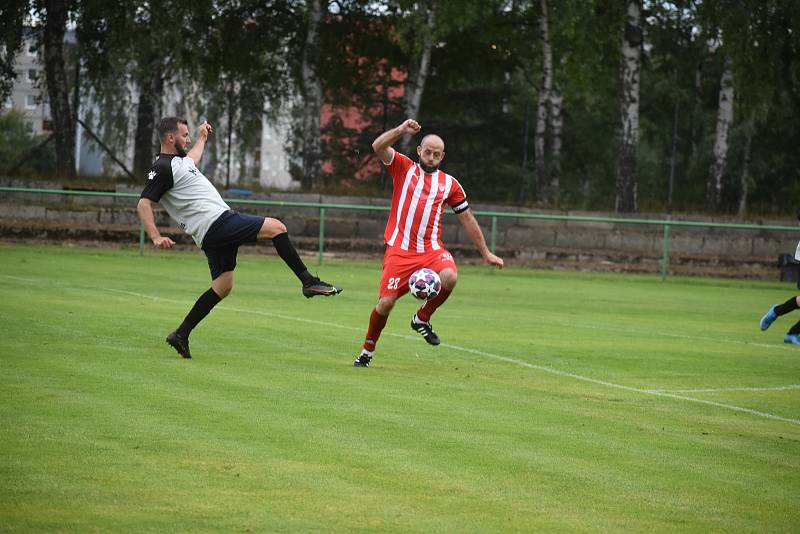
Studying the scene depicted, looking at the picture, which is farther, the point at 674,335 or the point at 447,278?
the point at 674,335

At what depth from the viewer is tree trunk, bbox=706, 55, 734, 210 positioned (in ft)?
132

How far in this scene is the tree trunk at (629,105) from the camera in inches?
1438

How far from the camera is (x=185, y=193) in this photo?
434 inches

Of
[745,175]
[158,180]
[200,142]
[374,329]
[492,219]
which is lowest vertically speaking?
[374,329]

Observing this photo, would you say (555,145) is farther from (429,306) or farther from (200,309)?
(200,309)

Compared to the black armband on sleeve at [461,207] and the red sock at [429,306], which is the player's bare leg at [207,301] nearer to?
the red sock at [429,306]

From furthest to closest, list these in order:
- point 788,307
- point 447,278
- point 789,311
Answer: point 789,311 → point 788,307 → point 447,278

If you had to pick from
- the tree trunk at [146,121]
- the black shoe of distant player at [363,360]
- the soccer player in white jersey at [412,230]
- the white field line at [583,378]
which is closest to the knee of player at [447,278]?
the soccer player in white jersey at [412,230]

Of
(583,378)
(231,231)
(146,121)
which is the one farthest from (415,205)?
(146,121)

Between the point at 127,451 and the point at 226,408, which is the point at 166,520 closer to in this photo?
the point at 127,451

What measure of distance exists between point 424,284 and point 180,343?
223 cm

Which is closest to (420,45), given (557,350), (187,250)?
(187,250)

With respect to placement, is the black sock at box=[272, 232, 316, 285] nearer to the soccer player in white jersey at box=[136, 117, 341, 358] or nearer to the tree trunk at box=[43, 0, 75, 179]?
the soccer player in white jersey at box=[136, 117, 341, 358]

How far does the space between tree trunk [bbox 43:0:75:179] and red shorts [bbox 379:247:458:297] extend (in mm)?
26214
